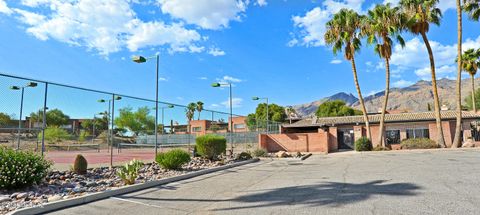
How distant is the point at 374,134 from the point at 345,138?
10.4 feet

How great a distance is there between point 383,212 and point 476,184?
4699mm

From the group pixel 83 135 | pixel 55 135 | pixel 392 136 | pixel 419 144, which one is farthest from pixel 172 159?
pixel 392 136

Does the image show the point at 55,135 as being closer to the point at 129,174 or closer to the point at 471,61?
the point at 129,174

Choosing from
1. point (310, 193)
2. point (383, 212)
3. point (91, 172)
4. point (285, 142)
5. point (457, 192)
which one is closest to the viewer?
point (383, 212)

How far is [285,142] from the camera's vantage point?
34.1 metres

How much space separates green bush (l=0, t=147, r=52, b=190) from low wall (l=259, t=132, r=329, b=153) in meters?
24.6

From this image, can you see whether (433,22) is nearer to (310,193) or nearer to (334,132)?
(334,132)

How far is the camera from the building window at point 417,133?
34.8 m

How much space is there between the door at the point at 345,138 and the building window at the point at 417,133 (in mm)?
5556

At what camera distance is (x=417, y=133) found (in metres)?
34.9

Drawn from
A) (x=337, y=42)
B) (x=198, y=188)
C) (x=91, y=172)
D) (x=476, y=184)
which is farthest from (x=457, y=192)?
(x=337, y=42)

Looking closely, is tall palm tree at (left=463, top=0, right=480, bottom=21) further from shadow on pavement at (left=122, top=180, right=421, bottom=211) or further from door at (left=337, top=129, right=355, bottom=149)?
shadow on pavement at (left=122, top=180, right=421, bottom=211)

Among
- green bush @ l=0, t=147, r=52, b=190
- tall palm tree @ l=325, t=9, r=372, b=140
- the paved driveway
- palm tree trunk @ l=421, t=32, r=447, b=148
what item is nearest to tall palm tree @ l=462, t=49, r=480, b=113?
palm tree trunk @ l=421, t=32, r=447, b=148

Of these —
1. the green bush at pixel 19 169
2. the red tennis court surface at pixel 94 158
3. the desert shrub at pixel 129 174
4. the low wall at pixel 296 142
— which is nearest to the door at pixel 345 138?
the low wall at pixel 296 142
